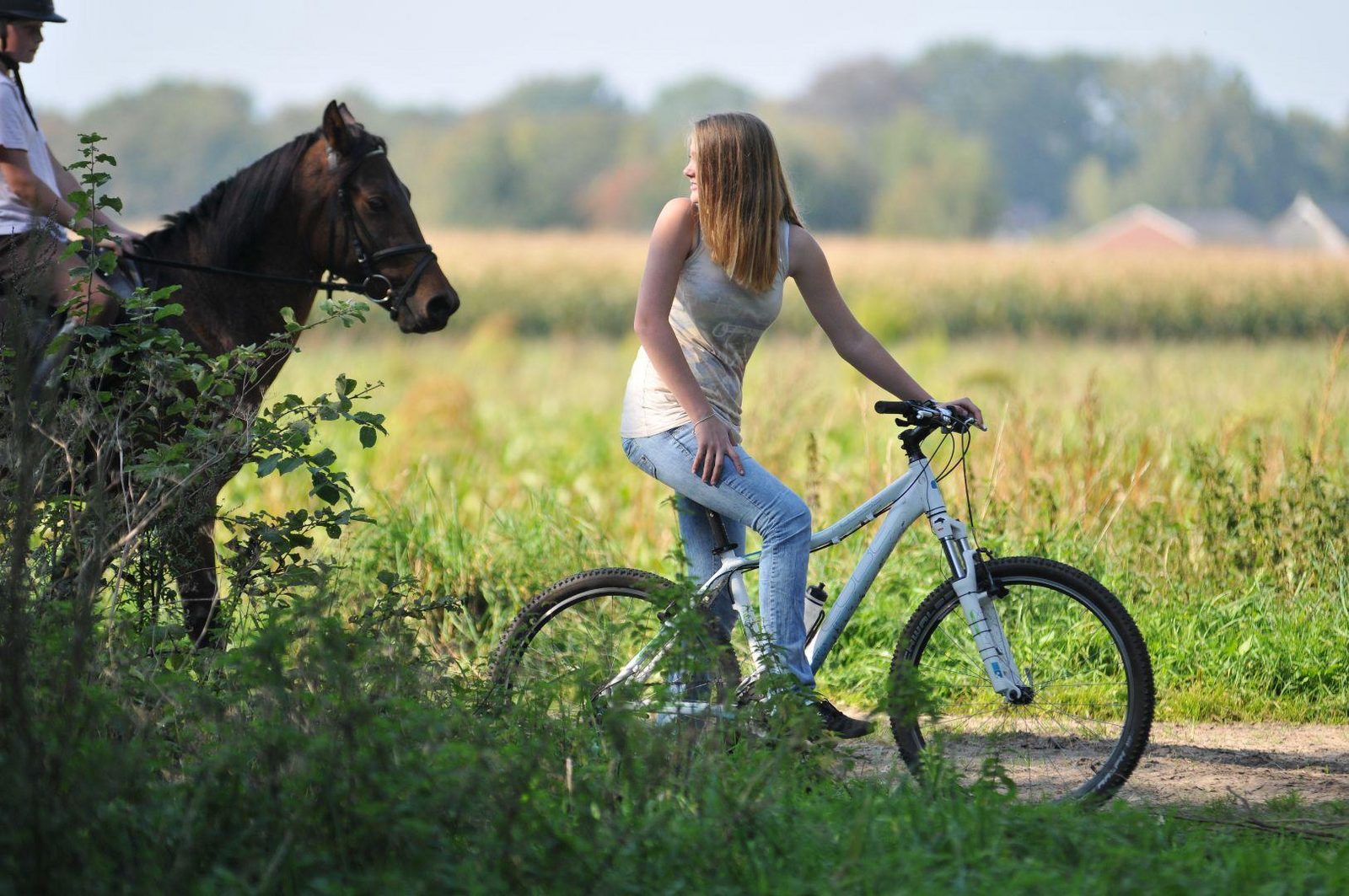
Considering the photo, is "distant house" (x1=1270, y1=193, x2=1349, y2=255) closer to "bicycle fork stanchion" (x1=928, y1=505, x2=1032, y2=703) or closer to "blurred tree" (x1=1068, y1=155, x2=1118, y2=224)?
"bicycle fork stanchion" (x1=928, y1=505, x2=1032, y2=703)

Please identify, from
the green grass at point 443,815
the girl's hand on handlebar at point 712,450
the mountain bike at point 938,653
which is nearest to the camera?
the green grass at point 443,815

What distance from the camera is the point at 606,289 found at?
96.6 feet

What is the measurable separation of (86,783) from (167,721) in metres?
0.60

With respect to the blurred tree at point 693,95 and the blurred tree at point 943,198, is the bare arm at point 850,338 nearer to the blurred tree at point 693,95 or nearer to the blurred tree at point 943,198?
the blurred tree at point 943,198

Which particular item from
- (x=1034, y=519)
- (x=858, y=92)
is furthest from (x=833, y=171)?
(x=1034, y=519)

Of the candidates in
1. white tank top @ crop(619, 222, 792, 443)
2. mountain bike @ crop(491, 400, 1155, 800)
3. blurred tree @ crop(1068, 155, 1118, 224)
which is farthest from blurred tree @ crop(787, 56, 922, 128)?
white tank top @ crop(619, 222, 792, 443)

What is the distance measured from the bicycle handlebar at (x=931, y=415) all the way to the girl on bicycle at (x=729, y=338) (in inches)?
2.1

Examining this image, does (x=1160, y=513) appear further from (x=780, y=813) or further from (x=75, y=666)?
(x=75, y=666)

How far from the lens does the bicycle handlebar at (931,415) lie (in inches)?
171

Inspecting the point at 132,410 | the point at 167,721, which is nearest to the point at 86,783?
the point at 167,721

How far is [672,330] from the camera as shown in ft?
13.7

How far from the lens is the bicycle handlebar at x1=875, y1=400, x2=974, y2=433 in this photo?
4332 mm

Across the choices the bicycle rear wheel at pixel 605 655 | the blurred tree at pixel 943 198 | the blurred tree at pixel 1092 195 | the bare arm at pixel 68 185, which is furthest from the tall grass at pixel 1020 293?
the blurred tree at pixel 1092 195

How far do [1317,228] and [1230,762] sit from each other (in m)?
28.3
